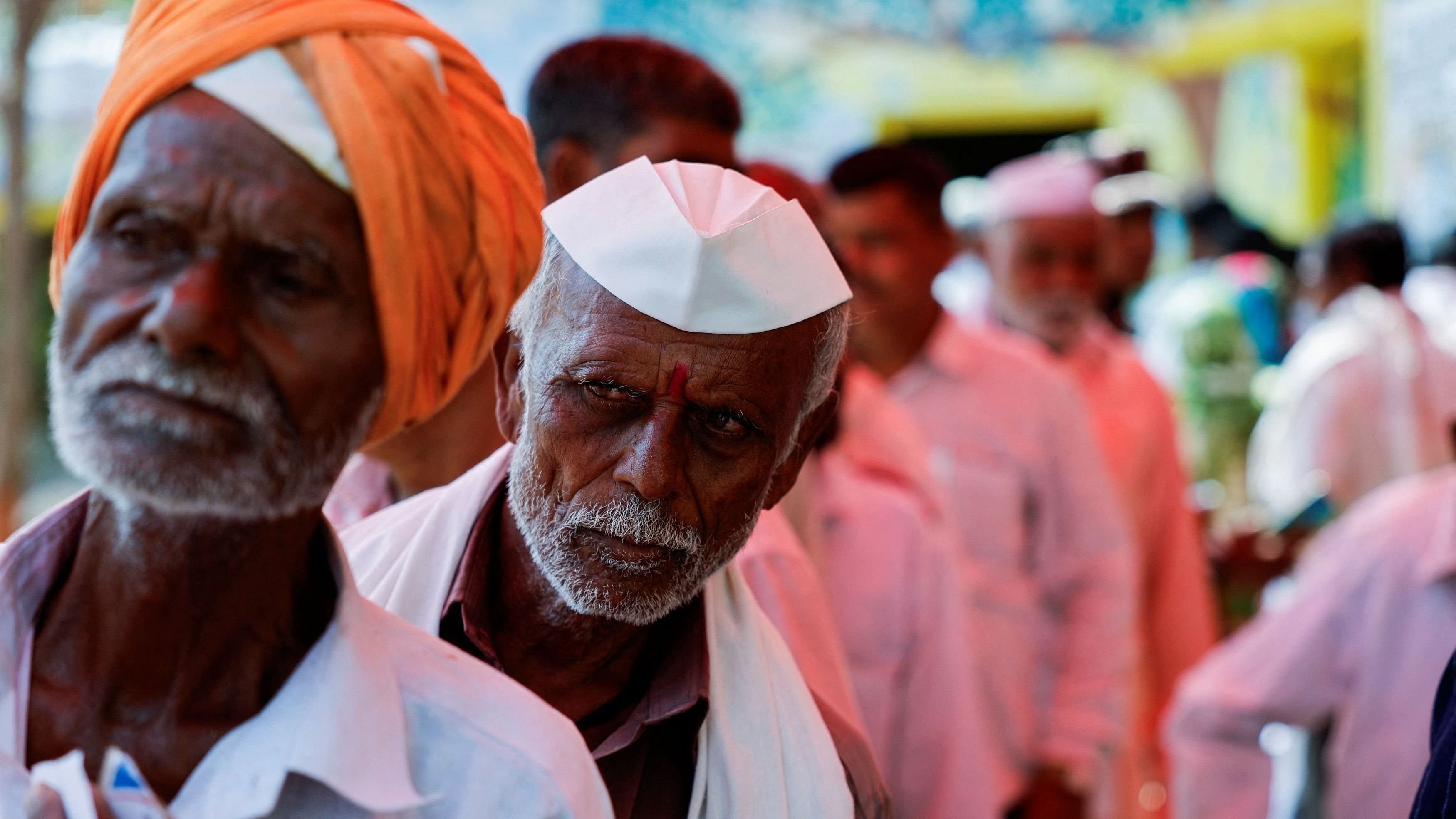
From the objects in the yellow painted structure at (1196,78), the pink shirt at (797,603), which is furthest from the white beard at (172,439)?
the yellow painted structure at (1196,78)

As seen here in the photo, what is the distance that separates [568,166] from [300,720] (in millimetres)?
1368

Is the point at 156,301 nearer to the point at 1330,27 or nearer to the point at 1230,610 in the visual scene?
the point at 1230,610

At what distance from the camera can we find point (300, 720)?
120cm

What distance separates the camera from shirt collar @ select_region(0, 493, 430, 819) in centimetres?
116

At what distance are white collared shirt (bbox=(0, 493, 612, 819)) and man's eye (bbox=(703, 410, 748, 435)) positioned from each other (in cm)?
38

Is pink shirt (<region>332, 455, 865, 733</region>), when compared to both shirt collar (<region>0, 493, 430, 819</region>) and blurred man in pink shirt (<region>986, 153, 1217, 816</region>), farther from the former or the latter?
blurred man in pink shirt (<region>986, 153, 1217, 816</region>)

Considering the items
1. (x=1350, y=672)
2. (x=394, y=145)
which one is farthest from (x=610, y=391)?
(x=1350, y=672)

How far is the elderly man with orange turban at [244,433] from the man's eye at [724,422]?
356mm

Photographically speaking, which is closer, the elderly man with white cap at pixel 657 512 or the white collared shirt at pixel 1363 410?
the elderly man with white cap at pixel 657 512

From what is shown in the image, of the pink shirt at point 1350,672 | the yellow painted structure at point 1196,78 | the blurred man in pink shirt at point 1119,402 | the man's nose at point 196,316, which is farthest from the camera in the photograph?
the yellow painted structure at point 1196,78

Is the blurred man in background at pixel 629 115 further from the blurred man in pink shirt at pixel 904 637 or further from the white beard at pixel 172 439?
the white beard at pixel 172 439

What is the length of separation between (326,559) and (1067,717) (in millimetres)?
2687

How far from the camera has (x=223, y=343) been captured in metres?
1.14

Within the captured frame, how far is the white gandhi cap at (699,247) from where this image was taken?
4.97 feet
